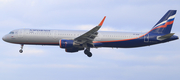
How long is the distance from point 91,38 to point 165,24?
1321 cm

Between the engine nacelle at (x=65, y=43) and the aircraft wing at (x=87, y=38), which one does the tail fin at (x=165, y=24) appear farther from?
the engine nacelle at (x=65, y=43)

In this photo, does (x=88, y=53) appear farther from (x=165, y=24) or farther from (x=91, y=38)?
(x=165, y=24)

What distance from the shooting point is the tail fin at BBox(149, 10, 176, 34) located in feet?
176

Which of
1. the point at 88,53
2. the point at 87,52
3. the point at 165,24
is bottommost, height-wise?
the point at 88,53

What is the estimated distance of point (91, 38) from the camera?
5128 centimetres

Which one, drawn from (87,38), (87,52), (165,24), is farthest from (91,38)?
(165,24)

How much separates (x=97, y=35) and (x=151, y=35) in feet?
29.9

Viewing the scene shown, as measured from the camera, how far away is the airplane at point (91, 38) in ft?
170

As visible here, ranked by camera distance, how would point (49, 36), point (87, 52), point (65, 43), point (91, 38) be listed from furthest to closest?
point (87, 52) → point (49, 36) → point (91, 38) → point (65, 43)

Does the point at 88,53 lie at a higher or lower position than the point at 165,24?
lower

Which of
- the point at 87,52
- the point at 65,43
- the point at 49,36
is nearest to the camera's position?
the point at 65,43

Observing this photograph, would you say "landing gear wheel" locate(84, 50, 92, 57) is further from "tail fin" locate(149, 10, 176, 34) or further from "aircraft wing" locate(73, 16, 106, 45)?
"tail fin" locate(149, 10, 176, 34)

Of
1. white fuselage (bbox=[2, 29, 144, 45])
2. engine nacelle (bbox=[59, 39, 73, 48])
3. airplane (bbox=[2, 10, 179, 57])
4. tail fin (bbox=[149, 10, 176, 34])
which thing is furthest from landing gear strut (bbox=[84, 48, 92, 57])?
tail fin (bbox=[149, 10, 176, 34])

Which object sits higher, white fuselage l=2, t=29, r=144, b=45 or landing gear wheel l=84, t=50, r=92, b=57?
white fuselage l=2, t=29, r=144, b=45
